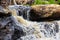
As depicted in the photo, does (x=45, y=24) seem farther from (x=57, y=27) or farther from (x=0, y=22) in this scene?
(x=0, y=22)

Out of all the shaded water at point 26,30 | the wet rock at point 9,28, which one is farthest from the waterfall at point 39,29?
the wet rock at point 9,28

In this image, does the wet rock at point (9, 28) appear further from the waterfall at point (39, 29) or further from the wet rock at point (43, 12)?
the wet rock at point (43, 12)

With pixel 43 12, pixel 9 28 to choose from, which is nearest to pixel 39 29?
pixel 9 28

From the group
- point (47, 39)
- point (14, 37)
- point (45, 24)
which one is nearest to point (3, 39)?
point (14, 37)

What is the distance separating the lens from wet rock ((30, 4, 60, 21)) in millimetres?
8469

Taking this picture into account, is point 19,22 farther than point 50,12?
No

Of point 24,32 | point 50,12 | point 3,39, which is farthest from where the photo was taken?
point 50,12

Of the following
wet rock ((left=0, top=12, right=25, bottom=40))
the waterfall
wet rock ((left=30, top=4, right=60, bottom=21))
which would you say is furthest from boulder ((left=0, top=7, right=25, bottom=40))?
wet rock ((left=30, top=4, right=60, bottom=21))

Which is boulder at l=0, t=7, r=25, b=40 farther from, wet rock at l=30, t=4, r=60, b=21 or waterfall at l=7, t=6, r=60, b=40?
wet rock at l=30, t=4, r=60, b=21

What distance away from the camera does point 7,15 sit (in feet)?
21.0

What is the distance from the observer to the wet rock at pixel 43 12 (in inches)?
333

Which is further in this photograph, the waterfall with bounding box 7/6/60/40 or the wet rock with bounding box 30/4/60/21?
the wet rock with bounding box 30/4/60/21

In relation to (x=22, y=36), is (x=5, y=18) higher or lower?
higher

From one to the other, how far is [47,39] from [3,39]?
146cm
